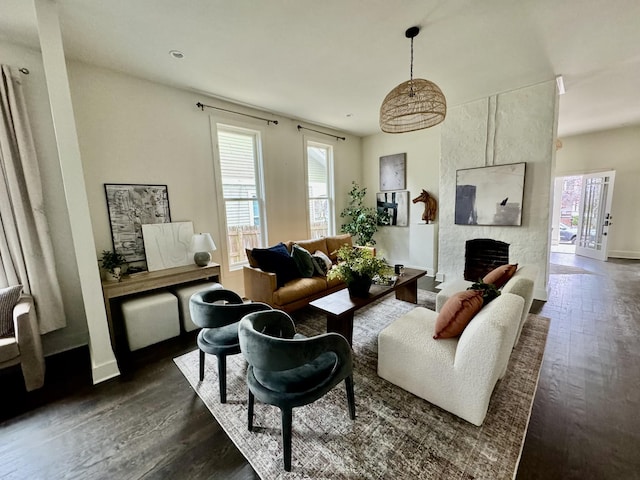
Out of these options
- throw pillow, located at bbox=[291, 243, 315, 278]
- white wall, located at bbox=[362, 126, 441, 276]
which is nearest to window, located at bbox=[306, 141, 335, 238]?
white wall, located at bbox=[362, 126, 441, 276]

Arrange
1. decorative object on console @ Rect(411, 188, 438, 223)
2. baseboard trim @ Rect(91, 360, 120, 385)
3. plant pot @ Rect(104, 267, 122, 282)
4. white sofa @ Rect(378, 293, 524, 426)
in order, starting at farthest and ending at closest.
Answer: decorative object on console @ Rect(411, 188, 438, 223)
plant pot @ Rect(104, 267, 122, 282)
baseboard trim @ Rect(91, 360, 120, 385)
white sofa @ Rect(378, 293, 524, 426)

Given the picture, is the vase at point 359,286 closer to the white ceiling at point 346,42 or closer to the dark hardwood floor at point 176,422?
the dark hardwood floor at point 176,422

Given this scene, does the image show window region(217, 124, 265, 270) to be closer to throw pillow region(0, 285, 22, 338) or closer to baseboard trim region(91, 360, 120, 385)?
baseboard trim region(91, 360, 120, 385)

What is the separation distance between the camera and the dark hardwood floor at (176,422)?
1.45 meters

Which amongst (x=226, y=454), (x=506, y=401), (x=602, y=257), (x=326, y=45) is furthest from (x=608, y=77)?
(x=226, y=454)

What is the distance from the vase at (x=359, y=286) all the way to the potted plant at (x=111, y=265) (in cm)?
238

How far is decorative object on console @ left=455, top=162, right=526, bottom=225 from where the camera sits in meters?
3.65

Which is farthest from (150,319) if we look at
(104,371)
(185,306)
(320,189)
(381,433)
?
(320,189)

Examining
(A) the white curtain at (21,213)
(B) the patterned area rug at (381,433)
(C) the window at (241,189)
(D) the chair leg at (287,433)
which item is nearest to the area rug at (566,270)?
(B) the patterned area rug at (381,433)

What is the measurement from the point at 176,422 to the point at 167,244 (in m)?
2.07

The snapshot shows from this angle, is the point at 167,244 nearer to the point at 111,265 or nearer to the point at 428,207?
the point at 111,265

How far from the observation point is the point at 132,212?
9.78 ft

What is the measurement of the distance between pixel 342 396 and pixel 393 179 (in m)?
4.55

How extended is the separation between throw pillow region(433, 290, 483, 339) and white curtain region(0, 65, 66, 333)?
11.4ft
